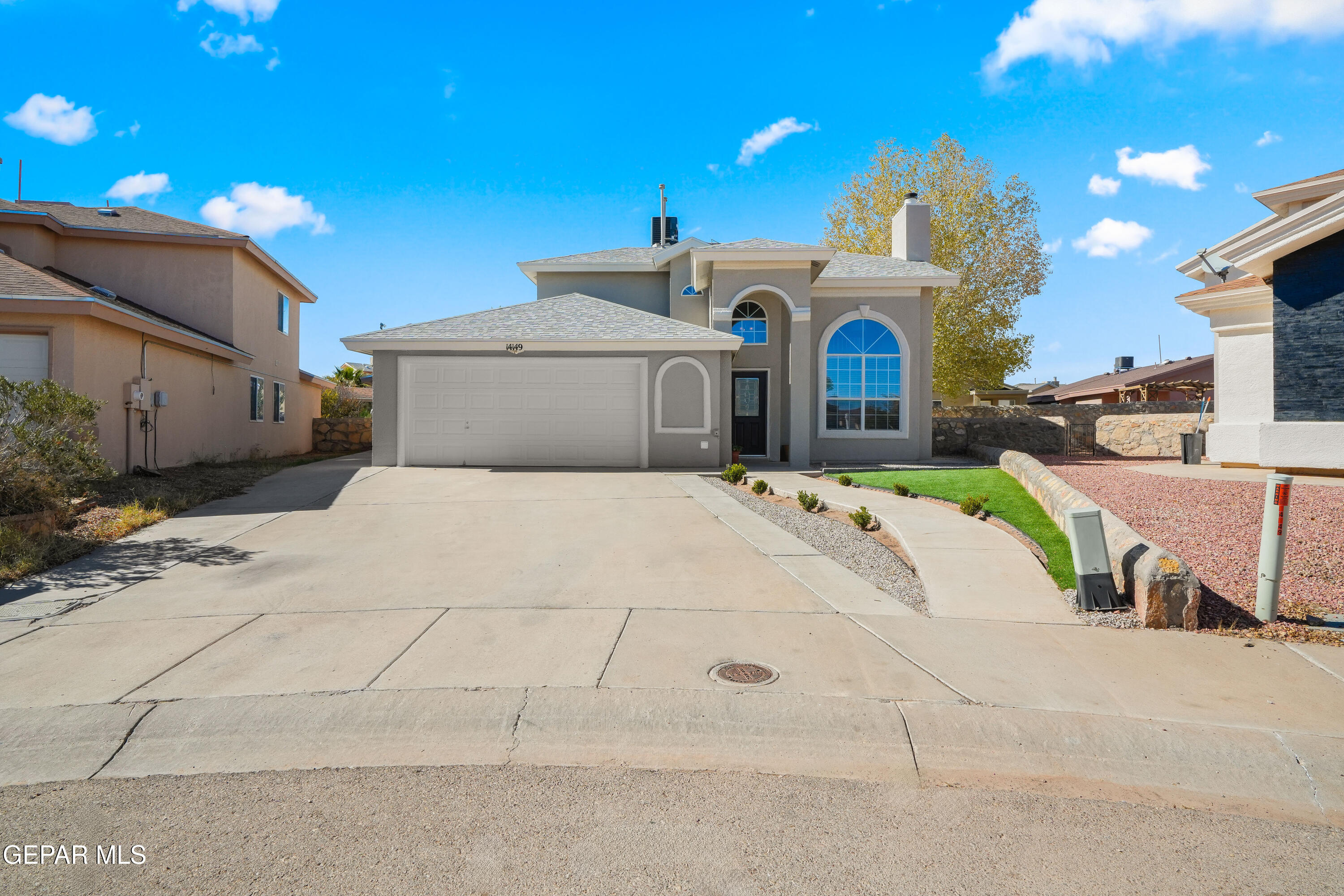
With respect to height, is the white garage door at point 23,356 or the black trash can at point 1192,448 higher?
the white garage door at point 23,356

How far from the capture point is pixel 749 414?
19.1 meters

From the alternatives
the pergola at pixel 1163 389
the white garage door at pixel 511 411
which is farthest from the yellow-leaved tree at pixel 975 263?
the white garage door at pixel 511 411

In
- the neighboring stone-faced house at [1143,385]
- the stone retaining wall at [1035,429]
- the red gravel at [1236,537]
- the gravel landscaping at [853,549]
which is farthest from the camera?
the neighboring stone-faced house at [1143,385]

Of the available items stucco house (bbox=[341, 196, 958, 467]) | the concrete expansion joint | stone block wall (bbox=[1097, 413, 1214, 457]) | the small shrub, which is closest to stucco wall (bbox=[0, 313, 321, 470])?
stucco house (bbox=[341, 196, 958, 467])

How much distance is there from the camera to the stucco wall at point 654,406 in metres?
16.2

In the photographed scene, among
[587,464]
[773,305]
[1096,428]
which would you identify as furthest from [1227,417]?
[587,464]

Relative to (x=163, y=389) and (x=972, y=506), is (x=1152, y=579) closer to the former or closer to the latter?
(x=972, y=506)

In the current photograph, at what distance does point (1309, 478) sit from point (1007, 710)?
984 centimetres

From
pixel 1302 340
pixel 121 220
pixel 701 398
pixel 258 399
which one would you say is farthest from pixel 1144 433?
pixel 121 220

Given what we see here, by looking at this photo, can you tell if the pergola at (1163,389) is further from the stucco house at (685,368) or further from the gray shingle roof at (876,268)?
the stucco house at (685,368)

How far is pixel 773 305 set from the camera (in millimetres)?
18750

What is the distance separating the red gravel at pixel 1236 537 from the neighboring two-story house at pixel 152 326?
50.6 feet

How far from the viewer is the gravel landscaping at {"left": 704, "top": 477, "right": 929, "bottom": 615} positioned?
6875 mm

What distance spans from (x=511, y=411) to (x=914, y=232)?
41.9 feet
